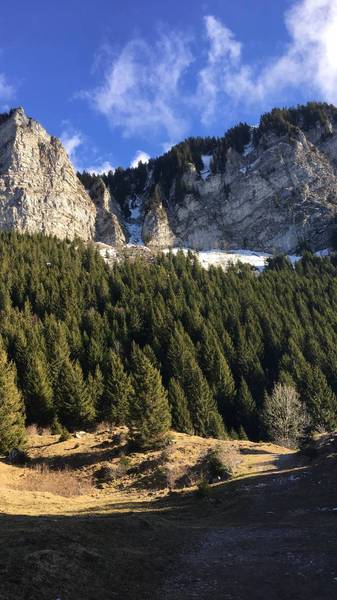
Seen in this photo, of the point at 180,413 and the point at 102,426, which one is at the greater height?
the point at 180,413

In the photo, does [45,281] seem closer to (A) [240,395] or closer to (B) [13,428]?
(A) [240,395]

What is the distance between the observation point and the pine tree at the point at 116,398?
165 ft

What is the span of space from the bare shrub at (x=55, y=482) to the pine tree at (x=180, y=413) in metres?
24.4

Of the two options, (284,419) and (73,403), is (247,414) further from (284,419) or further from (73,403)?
(73,403)

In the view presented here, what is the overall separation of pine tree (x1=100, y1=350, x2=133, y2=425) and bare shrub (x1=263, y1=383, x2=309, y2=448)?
2024 centimetres

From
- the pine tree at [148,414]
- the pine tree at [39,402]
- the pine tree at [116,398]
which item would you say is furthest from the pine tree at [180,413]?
the pine tree at [39,402]

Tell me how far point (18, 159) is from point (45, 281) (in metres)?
97.9

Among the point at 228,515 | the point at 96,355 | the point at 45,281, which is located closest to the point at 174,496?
the point at 228,515

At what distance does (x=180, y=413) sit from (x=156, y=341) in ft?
96.4

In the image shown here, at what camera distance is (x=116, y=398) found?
5100 cm

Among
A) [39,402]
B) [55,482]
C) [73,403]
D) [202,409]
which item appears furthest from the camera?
[202,409]

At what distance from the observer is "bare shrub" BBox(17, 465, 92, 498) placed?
30.2 m

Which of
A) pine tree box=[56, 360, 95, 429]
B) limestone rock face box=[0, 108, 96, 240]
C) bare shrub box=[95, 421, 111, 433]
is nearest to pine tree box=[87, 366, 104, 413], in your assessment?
bare shrub box=[95, 421, 111, 433]

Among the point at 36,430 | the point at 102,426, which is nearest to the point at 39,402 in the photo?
the point at 36,430
